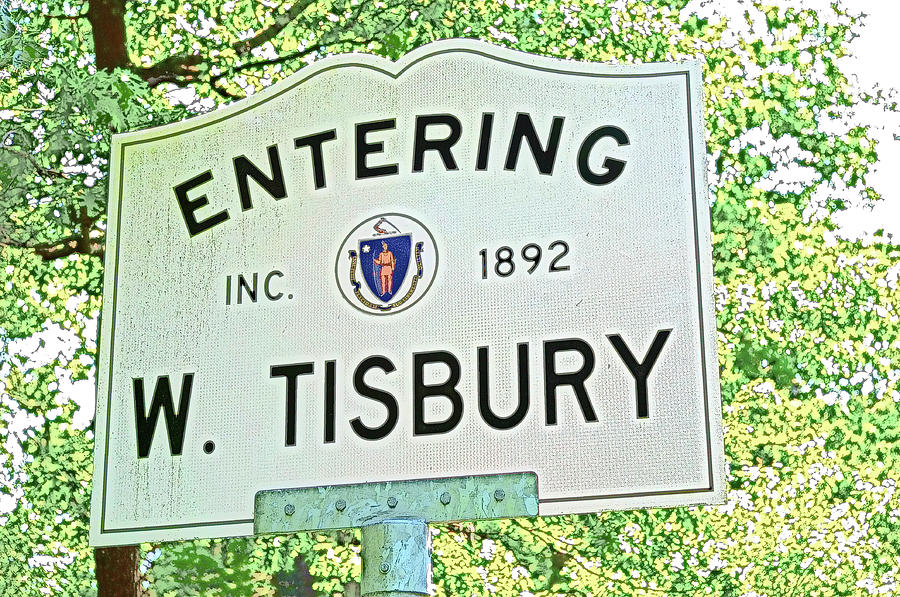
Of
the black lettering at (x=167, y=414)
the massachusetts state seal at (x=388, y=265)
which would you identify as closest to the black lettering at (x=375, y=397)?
the massachusetts state seal at (x=388, y=265)

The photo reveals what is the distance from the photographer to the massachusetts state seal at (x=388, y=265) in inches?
140

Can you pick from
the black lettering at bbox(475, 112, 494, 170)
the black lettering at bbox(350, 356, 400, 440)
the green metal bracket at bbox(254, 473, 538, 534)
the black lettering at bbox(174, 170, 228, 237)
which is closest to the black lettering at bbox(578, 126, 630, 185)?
the black lettering at bbox(475, 112, 494, 170)

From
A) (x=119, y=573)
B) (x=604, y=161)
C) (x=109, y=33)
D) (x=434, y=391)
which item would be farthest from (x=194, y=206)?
(x=119, y=573)

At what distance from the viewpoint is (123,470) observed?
3.61 meters

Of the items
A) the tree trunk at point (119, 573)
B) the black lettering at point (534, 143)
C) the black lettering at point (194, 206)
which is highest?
the black lettering at point (534, 143)

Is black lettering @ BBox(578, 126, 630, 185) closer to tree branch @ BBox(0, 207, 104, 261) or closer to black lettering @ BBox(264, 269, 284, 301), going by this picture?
black lettering @ BBox(264, 269, 284, 301)

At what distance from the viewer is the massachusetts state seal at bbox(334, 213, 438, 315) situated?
11.7 ft

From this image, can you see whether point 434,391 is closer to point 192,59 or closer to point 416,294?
point 416,294

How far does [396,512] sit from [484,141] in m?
1.11

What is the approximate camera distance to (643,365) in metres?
3.29

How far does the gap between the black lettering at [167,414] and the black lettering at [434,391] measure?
66 centimetres

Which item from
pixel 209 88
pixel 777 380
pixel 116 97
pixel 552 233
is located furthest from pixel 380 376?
pixel 777 380

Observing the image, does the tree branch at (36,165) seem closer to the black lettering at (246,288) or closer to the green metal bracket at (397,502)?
the black lettering at (246,288)

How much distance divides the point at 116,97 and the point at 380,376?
595 cm
